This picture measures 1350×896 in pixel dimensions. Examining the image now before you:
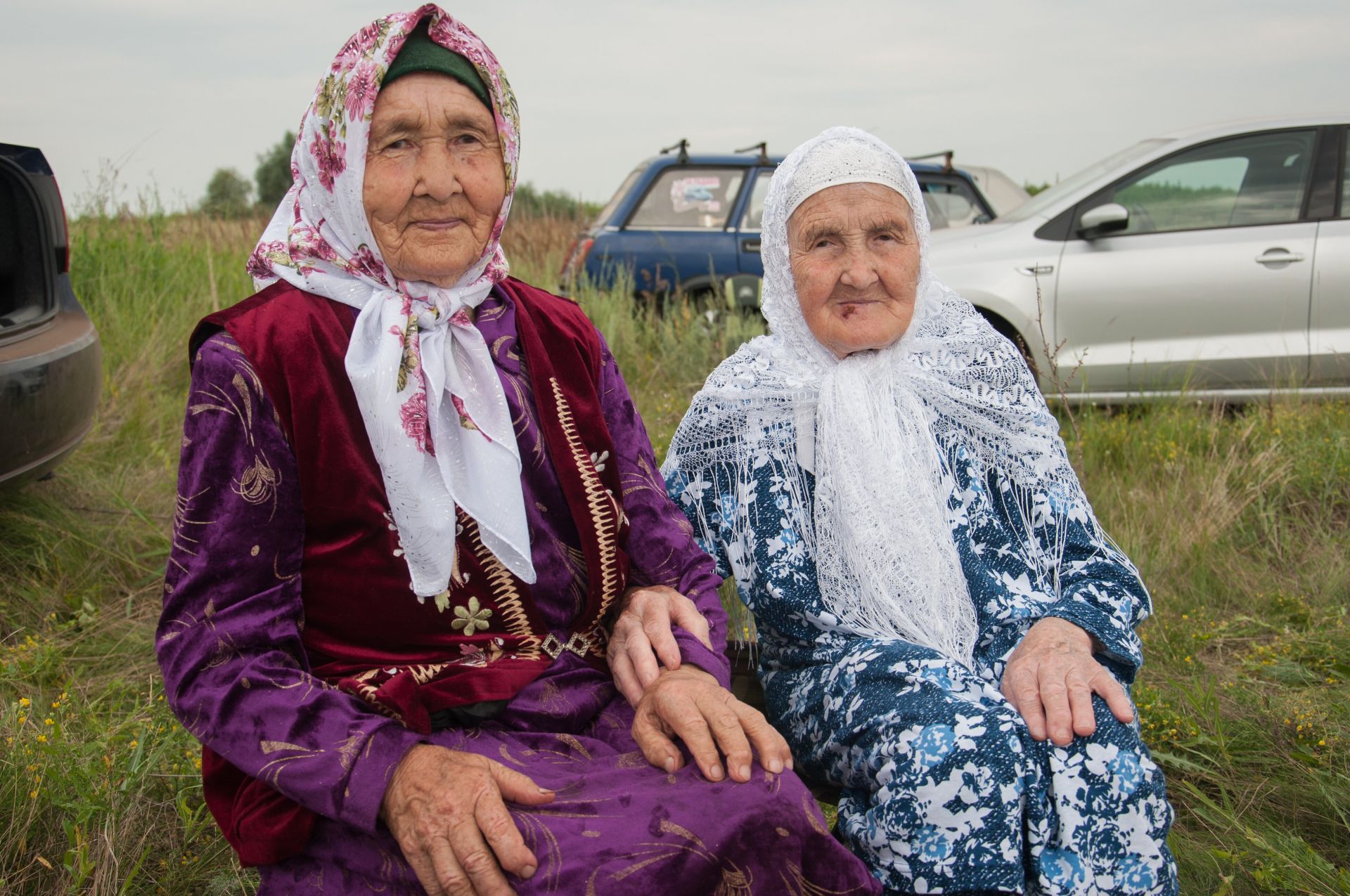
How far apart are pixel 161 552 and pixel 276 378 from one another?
7.05 feet

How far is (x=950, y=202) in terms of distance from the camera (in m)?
7.82

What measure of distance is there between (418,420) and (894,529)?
0.95 meters

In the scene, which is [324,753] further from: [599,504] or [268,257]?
[268,257]

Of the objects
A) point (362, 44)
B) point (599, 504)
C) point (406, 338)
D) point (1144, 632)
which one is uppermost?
point (362, 44)

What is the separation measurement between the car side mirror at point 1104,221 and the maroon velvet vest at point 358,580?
14.1ft

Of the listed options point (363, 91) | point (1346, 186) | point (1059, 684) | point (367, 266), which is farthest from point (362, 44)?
point (1346, 186)

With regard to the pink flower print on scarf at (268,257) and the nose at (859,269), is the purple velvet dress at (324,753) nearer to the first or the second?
the pink flower print on scarf at (268,257)

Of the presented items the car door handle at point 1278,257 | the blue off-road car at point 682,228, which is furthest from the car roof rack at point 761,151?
the car door handle at point 1278,257

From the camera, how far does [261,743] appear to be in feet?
4.93

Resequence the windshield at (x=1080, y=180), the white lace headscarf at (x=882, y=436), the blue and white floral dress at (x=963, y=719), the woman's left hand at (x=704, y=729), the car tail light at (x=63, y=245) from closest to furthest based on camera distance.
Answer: the woman's left hand at (x=704, y=729)
the blue and white floral dress at (x=963, y=719)
the white lace headscarf at (x=882, y=436)
the car tail light at (x=63, y=245)
the windshield at (x=1080, y=180)

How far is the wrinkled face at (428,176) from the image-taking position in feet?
5.73

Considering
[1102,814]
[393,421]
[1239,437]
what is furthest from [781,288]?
[1239,437]

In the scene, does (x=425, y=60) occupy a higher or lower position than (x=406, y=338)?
higher

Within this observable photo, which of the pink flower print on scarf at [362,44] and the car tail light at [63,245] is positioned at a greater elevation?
the pink flower print on scarf at [362,44]
